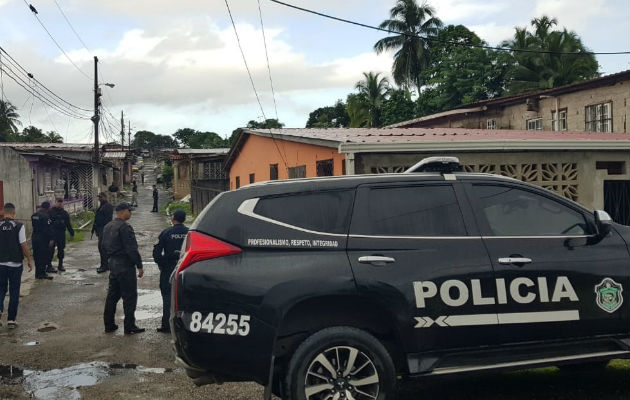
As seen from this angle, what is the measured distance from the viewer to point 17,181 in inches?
911

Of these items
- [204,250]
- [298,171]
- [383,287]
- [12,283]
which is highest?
[298,171]

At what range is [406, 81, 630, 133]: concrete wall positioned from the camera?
2267cm

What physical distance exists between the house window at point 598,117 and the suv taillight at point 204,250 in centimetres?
2215

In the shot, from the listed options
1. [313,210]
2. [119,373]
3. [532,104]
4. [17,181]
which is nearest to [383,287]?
[313,210]

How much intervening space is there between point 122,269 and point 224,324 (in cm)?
463

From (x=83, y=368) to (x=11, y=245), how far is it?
2964 millimetres

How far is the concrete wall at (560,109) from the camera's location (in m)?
22.7

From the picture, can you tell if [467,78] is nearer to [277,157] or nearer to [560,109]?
[560,109]

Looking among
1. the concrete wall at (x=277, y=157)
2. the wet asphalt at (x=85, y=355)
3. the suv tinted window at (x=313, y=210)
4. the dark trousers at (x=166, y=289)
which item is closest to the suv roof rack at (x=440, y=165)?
the suv tinted window at (x=313, y=210)

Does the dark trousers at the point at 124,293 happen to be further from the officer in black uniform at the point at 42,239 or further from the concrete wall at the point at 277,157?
the concrete wall at the point at 277,157

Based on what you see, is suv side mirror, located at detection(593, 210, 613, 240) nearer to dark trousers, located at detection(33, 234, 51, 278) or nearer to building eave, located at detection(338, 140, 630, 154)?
building eave, located at detection(338, 140, 630, 154)

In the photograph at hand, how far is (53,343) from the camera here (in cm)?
797

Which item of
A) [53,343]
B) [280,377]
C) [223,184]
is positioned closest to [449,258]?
[280,377]

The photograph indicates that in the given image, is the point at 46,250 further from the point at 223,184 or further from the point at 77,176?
the point at 77,176
